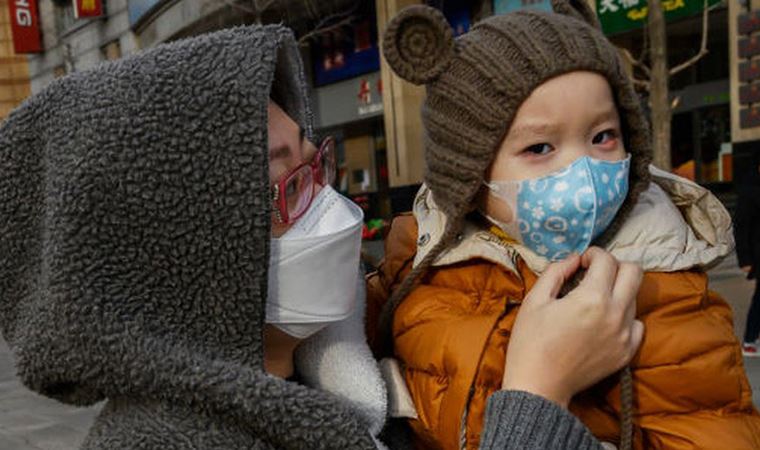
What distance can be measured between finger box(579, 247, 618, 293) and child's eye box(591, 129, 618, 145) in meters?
0.24

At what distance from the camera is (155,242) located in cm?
99

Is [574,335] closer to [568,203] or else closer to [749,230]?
[568,203]

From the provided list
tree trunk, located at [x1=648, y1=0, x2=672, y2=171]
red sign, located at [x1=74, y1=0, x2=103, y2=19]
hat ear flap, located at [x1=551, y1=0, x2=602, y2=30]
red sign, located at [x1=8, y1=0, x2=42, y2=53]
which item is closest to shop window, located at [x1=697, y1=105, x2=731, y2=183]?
tree trunk, located at [x1=648, y1=0, x2=672, y2=171]

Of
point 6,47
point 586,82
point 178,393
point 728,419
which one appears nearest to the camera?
point 178,393

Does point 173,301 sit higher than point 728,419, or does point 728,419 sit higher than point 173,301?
point 173,301

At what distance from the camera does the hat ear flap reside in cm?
147

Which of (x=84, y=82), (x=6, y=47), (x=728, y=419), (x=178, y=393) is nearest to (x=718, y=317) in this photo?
(x=728, y=419)

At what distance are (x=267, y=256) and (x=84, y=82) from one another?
0.37 meters

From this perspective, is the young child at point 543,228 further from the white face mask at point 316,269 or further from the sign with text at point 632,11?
the sign with text at point 632,11

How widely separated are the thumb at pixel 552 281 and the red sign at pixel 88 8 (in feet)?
76.7

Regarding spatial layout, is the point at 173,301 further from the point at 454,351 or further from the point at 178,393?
the point at 454,351

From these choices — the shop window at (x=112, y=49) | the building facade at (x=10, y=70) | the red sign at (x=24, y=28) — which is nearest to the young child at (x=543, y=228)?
the shop window at (x=112, y=49)

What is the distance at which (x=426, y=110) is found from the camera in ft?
4.92

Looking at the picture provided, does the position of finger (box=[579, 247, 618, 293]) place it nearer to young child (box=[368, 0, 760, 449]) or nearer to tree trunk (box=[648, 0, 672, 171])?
young child (box=[368, 0, 760, 449])
